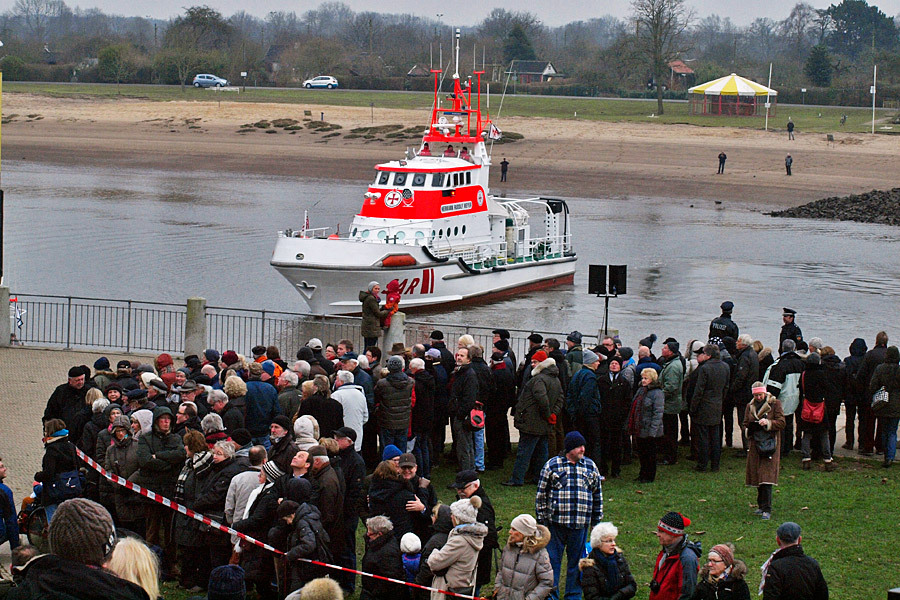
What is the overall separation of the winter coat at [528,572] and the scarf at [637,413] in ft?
15.2

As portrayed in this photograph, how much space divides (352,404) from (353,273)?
16743 millimetres

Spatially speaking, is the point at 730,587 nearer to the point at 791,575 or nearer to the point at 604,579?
the point at 791,575

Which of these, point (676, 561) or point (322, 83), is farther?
point (322, 83)

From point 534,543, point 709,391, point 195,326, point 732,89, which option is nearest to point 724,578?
point 534,543

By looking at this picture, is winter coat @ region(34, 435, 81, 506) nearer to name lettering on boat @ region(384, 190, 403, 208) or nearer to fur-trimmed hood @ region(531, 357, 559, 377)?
fur-trimmed hood @ region(531, 357, 559, 377)

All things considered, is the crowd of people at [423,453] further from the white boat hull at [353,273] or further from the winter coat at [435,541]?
the white boat hull at [353,273]

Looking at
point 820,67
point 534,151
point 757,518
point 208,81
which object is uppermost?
point 820,67

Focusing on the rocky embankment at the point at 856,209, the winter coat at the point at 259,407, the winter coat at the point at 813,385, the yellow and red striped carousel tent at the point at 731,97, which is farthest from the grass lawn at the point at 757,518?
the yellow and red striped carousel tent at the point at 731,97

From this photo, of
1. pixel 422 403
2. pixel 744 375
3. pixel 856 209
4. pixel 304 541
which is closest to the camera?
pixel 304 541

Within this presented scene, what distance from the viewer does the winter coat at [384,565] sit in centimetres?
877

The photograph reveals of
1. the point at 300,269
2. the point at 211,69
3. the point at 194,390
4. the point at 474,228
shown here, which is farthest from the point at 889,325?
the point at 211,69

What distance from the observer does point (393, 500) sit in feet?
30.9

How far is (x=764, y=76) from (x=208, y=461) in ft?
356

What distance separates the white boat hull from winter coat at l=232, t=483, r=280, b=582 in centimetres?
1937
